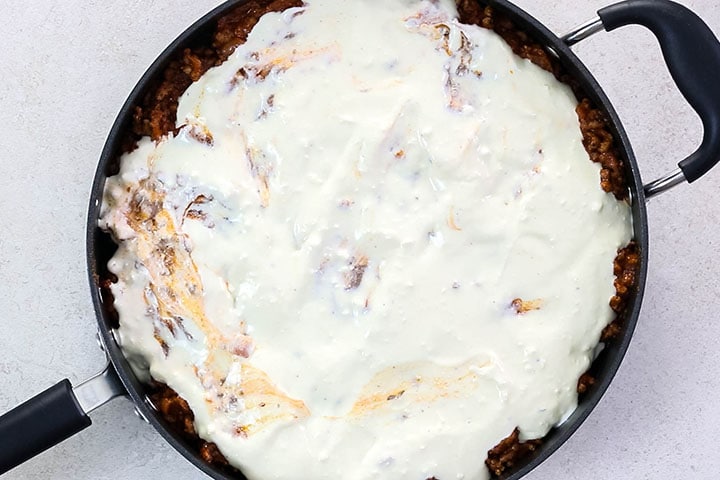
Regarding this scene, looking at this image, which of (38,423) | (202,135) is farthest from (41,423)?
(202,135)

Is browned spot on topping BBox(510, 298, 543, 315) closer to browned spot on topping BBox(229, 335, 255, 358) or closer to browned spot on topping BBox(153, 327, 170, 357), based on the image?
browned spot on topping BBox(229, 335, 255, 358)

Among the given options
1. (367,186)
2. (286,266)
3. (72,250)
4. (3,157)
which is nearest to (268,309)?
(286,266)

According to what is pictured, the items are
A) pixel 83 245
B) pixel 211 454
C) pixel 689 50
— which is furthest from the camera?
pixel 83 245

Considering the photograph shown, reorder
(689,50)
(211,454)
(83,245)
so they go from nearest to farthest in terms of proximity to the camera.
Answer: (689,50) < (211,454) < (83,245)

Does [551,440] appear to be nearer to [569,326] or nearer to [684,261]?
[569,326]

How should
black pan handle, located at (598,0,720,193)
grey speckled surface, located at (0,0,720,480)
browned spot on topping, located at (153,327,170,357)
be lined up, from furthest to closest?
1. grey speckled surface, located at (0,0,720,480)
2. browned spot on topping, located at (153,327,170,357)
3. black pan handle, located at (598,0,720,193)

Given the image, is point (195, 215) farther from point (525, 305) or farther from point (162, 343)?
point (525, 305)

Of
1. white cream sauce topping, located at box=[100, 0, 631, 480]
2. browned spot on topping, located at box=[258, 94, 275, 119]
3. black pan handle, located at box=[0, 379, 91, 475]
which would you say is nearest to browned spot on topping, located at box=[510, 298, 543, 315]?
white cream sauce topping, located at box=[100, 0, 631, 480]
